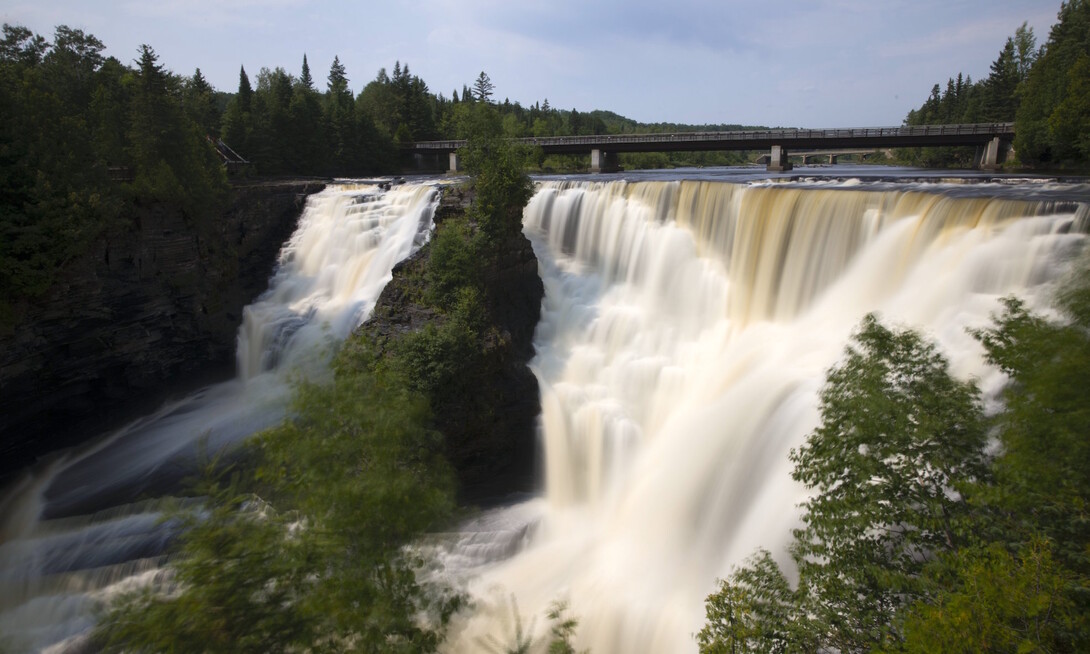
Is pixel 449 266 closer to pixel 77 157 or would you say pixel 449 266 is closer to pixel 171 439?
pixel 171 439

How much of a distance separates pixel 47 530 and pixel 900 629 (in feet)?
70.2

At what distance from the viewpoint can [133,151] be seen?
2641 cm

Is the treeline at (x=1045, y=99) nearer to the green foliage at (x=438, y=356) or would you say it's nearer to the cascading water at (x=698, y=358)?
the cascading water at (x=698, y=358)

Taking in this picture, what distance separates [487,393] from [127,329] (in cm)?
1513

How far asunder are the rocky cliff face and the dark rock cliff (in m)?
10.4

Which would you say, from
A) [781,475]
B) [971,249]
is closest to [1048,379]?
[781,475]

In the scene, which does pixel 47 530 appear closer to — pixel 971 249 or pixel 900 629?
pixel 900 629

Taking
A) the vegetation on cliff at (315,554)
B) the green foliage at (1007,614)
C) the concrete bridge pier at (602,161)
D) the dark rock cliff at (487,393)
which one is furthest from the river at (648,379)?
the concrete bridge pier at (602,161)

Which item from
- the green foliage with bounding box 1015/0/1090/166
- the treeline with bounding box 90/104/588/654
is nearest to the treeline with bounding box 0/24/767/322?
the treeline with bounding box 90/104/588/654

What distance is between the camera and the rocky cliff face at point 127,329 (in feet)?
67.4

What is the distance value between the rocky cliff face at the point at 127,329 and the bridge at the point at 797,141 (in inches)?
699

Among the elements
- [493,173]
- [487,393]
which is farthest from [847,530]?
[493,173]

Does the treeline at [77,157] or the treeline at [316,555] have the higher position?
the treeline at [77,157]

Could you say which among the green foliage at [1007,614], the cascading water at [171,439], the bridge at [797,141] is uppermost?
the bridge at [797,141]
